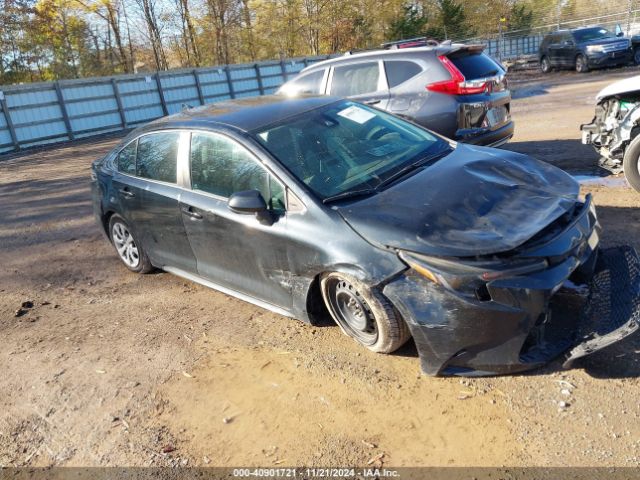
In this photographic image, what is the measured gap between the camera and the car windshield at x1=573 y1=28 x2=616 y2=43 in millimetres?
19891

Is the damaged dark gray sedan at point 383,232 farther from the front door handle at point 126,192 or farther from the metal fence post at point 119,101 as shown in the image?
the metal fence post at point 119,101

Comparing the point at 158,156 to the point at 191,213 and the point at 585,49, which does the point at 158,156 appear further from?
the point at 585,49

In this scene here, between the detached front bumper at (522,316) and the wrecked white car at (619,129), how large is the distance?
294 cm

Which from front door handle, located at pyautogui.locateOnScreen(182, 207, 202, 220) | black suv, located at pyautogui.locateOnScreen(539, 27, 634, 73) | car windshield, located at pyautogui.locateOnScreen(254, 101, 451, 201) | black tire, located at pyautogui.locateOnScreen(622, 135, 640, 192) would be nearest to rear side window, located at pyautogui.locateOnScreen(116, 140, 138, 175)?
front door handle, located at pyautogui.locateOnScreen(182, 207, 202, 220)

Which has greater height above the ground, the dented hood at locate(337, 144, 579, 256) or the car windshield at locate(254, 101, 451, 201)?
the car windshield at locate(254, 101, 451, 201)

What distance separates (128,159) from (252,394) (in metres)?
2.94

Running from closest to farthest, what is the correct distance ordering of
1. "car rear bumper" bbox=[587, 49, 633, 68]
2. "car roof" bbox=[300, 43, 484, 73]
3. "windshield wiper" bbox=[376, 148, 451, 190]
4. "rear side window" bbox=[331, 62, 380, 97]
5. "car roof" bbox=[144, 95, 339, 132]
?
"windshield wiper" bbox=[376, 148, 451, 190], "car roof" bbox=[144, 95, 339, 132], "car roof" bbox=[300, 43, 484, 73], "rear side window" bbox=[331, 62, 380, 97], "car rear bumper" bbox=[587, 49, 633, 68]

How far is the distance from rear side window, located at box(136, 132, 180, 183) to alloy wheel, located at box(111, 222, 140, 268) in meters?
0.77

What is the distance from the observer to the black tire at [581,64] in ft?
64.6

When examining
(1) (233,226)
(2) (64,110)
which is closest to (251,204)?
(1) (233,226)

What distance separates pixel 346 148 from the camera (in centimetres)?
401

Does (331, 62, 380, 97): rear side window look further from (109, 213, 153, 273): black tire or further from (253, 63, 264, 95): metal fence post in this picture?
(253, 63, 264, 95): metal fence post

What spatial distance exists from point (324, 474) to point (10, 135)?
17503 mm

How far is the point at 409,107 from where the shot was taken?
6902mm
